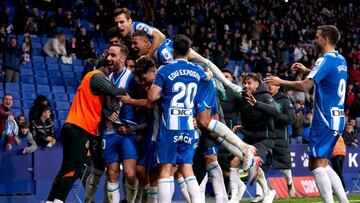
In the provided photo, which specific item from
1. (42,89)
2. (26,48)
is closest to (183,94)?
(42,89)

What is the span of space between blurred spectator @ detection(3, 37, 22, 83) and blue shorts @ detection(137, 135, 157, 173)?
9.75 meters

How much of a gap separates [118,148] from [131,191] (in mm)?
636

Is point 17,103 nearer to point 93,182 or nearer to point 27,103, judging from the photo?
point 27,103

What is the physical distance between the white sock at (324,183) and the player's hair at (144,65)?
2645 mm

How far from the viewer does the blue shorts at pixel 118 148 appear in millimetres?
10195

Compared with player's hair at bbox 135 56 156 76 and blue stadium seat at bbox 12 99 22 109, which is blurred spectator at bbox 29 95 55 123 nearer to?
blue stadium seat at bbox 12 99 22 109

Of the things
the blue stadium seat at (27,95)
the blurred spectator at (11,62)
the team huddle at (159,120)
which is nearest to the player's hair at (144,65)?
the team huddle at (159,120)

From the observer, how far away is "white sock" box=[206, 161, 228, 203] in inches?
421

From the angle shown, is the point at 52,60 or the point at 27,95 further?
the point at 52,60

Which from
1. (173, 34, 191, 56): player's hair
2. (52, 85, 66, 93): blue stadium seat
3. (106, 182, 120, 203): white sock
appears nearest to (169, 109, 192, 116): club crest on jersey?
(173, 34, 191, 56): player's hair

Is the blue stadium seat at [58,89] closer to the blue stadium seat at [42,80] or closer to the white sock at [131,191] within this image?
the blue stadium seat at [42,80]

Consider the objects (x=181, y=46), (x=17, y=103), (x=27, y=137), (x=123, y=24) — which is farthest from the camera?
(x=17, y=103)

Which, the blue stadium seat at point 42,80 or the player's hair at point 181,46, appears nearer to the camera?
the player's hair at point 181,46

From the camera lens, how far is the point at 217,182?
10750 millimetres
